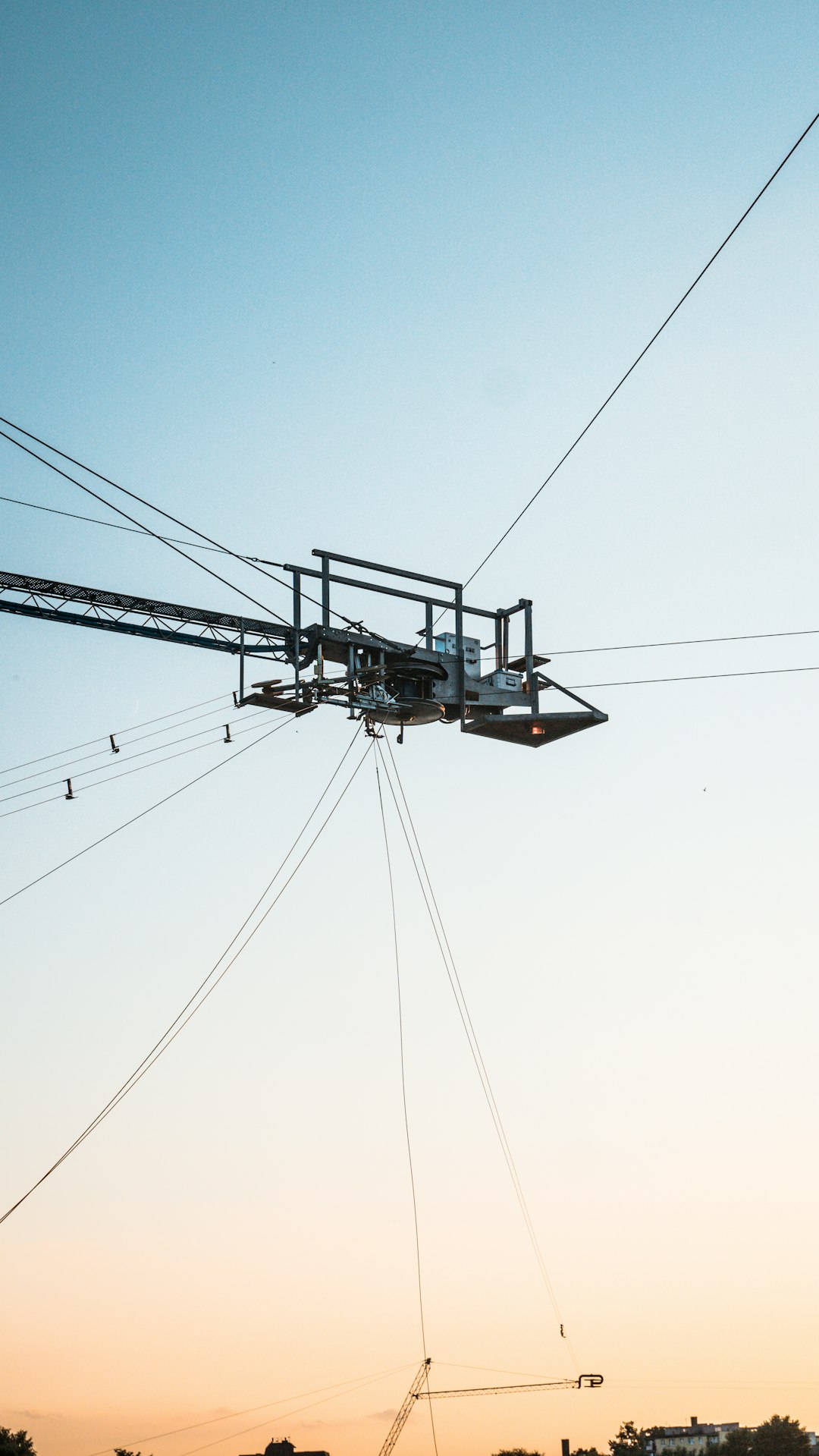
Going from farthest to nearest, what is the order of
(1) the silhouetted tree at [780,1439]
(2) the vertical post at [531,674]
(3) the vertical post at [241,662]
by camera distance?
(1) the silhouetted tree at [780,1439], (2) the vertical post at [531,674], (3) the vertical post at [241,662]

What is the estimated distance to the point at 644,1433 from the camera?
168750 millimetres

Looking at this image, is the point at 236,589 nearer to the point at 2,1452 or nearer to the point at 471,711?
the point at 471,711

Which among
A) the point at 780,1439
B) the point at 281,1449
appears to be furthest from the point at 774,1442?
the point at 281,1449

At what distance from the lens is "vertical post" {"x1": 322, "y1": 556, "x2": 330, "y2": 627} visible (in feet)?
67.6

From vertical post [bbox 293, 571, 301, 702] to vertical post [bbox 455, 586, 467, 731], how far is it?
2479 mm

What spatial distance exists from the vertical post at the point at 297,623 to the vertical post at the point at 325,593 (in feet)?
1.16

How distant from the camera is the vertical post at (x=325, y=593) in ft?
67.6

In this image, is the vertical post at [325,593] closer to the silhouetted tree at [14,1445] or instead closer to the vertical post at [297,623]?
the vertical post at [297,623]

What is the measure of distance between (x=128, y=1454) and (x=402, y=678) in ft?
317

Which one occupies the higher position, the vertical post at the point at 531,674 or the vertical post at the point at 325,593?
the vertical post at the point at 325,593

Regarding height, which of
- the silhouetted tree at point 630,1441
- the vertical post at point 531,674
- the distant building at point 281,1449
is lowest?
the silhouetted tree at point 630,1441

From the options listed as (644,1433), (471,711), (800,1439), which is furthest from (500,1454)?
(471,711)

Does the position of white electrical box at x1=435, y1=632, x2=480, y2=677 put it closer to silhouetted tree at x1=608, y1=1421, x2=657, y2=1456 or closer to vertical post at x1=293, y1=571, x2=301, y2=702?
vertical post at x1=293, y1=571, x2=301, y2=702

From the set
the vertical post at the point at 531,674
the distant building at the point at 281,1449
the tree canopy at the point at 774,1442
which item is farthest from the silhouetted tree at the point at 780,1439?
the vertical post at the point at 531,674
